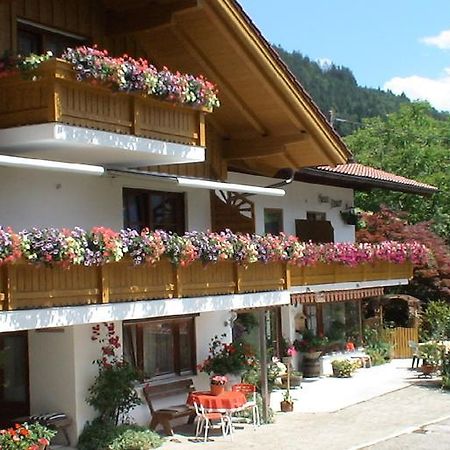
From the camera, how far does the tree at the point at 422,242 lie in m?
31.9

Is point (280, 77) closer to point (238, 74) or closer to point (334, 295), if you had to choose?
point (238, 74)

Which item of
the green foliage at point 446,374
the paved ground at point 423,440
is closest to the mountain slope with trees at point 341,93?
the green foliage at point 446,374

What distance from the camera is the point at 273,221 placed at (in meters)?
24.4

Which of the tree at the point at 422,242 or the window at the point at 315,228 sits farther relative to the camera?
the tree at the point at 422,242

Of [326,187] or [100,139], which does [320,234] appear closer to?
[326,187]

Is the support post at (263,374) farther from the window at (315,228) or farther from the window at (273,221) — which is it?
the window at (315,228)

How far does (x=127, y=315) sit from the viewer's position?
14.2m

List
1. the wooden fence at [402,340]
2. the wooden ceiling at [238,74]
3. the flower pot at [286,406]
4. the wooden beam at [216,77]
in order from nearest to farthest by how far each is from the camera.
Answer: the wooden ceiling at [238,74], the wooden beam at [216,77], the flower pot at [286,406], the wooden fence at [402,340]

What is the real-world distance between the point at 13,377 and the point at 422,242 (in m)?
20.7

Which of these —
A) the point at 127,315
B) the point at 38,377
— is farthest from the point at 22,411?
the point at 127,315

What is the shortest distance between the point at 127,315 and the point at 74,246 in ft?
6.70

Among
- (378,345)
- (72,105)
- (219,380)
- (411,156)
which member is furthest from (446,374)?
(411,156)

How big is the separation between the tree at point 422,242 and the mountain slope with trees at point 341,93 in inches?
3414

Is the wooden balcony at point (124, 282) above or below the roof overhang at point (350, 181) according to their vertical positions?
below
